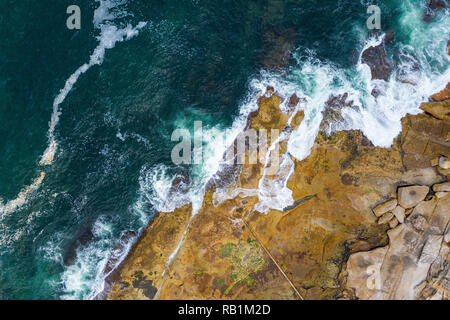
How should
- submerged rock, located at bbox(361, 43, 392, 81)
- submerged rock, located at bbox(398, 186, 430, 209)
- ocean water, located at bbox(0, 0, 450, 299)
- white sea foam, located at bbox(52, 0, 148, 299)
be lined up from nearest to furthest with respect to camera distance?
1. submerged rock, located at bbox(398, 186, 430, 209)
2. submerged rock, located at bbox(361, 43, 392, 81)
3. ocean water, located at bbox(0, 0, 450, 299)
4. white sea foam, located at bbox(52, 0, 148, 299)

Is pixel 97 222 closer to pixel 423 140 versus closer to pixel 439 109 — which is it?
pixel 423 140

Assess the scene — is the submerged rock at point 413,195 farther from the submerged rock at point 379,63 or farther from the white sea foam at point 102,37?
the white sea foam at point 102,37

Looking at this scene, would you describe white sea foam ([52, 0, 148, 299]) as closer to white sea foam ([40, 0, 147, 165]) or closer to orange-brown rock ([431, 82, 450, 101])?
white sea foam ([40, 0, 147, 165])

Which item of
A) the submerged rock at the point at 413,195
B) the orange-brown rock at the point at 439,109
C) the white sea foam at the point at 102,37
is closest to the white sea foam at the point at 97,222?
the white sea foam at the point at 102,37

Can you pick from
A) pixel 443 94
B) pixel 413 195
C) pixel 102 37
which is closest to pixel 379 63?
pixel 443 94

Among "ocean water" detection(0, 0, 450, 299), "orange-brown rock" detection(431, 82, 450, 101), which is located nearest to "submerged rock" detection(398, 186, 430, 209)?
"orange-brown rock" detection(431, 82, 450, 101)

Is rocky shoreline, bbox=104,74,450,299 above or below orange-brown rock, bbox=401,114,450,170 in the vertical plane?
below

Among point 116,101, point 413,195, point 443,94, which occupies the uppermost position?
point 116,101
